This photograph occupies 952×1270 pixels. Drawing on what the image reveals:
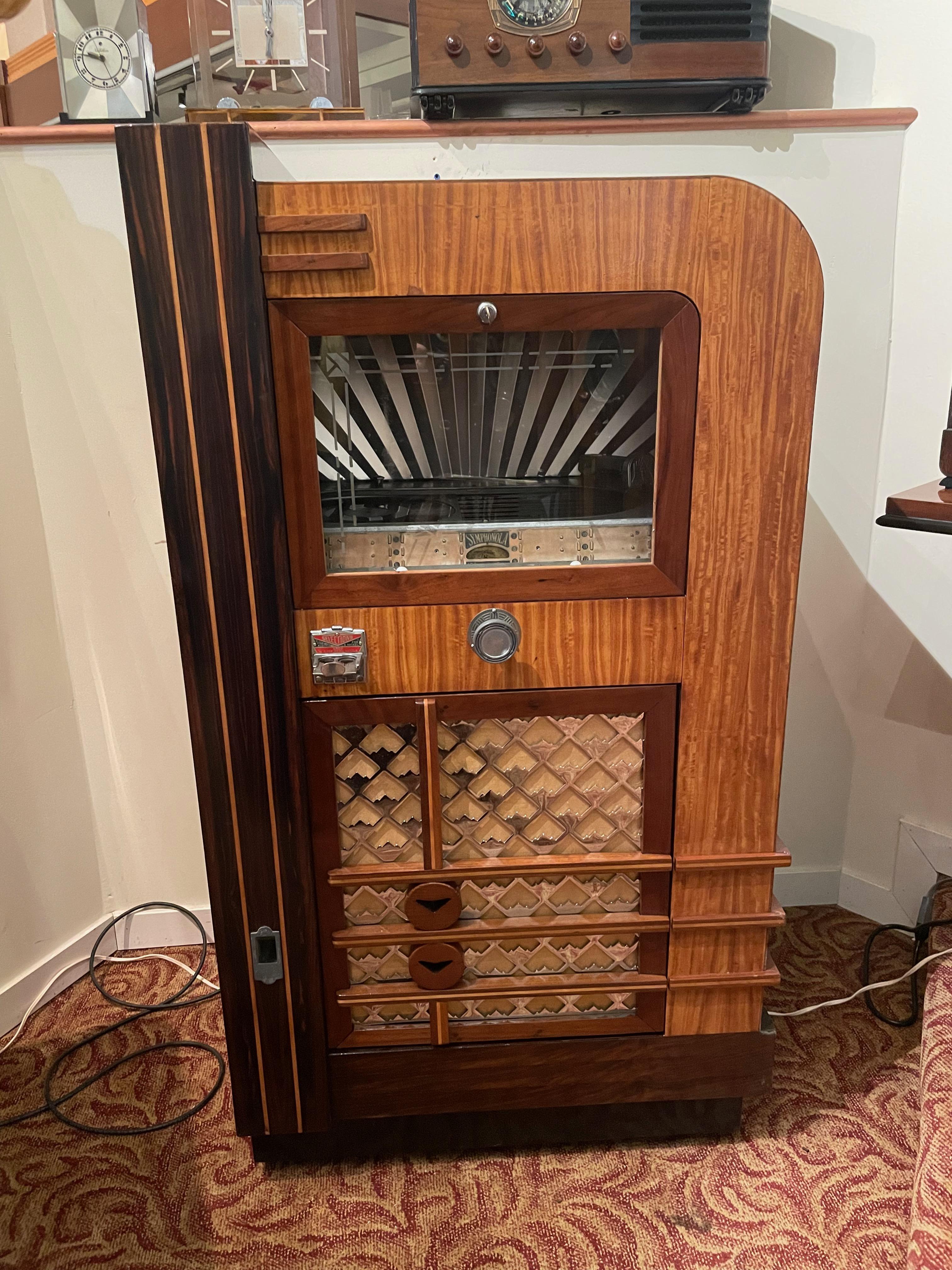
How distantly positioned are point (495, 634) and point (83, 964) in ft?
4.26

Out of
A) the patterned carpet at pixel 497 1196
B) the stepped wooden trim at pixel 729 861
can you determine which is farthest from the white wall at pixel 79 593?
the stepped wooden trim at pixel 729 861

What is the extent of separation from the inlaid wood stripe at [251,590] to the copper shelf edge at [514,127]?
1.90 feet

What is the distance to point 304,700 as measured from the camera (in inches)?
46.3

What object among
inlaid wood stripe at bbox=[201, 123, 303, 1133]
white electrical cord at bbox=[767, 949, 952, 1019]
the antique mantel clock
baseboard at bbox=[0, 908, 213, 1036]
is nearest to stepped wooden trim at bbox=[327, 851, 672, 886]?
inlaid wood stripe at bbox=[201, 123, 303, 1133]

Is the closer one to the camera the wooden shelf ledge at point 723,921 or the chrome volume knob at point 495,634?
the chrome volume knob at point 495,634

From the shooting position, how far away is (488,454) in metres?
1.17

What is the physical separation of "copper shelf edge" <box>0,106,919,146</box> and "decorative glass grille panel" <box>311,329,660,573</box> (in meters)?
0.59

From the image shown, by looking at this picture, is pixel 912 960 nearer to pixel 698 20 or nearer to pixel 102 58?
pixel 698 20

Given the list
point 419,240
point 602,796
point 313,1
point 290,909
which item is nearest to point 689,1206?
point 602,796

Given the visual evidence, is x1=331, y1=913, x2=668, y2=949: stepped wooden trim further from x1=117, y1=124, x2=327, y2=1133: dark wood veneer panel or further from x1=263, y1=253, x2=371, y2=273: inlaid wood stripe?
x1=263, y1=253, x2=371, y2=273: inlaid wood stripe

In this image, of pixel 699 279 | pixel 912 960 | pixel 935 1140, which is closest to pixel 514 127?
pixel 699 279

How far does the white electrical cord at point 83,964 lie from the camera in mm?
1686

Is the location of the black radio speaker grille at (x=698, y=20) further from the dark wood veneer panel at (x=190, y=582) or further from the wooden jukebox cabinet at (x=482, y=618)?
the dark wood veneer panel at (x=190, y=582)

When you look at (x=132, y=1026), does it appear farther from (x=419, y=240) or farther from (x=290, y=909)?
(x=419, y=240)
